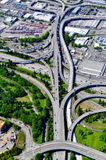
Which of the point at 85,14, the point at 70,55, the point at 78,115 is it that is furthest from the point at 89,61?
the point at 85,14

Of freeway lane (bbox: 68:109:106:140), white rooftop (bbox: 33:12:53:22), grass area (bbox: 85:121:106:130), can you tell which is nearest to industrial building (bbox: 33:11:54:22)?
white rooftop (bbox: 33:12:53:22)

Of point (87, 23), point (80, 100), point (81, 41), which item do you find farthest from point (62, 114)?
point (87, 23)

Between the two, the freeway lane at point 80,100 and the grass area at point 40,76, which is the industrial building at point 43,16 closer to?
the grass area at point 40,76

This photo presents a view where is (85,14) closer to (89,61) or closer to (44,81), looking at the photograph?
(89,61)

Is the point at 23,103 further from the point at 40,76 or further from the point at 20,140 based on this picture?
the point at 20,140

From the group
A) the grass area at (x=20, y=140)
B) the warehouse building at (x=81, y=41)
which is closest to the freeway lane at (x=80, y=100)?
the grass area at (x=20, y=140)
